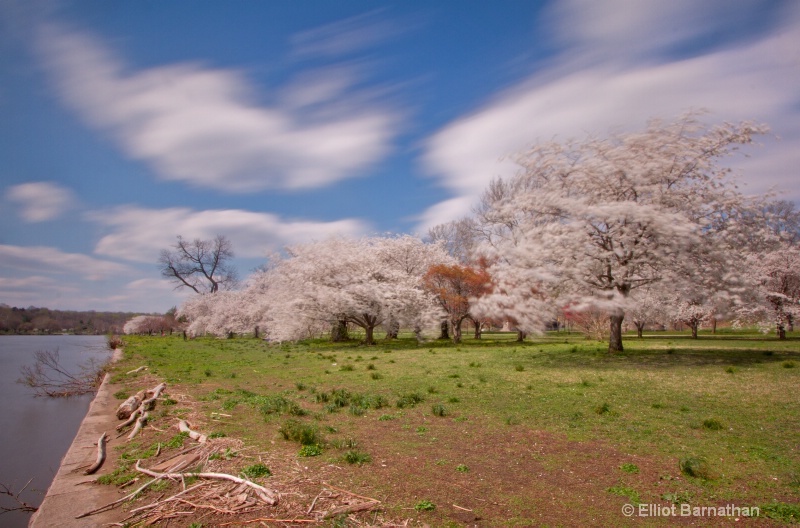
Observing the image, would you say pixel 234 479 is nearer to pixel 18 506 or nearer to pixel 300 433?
pixel 300 433

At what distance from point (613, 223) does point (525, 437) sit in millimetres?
8230

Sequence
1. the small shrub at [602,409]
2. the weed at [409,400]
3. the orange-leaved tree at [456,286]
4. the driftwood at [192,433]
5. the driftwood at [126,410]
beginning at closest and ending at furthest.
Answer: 1. the driftwood at [192,433]
2. the small shrub at [602,409]
3. the weed at [409,400]
4. the driftwood at [126,410]
5. the orange-leaved tree at [456,286]

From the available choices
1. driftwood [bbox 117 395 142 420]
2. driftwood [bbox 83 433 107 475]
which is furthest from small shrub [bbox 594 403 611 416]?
driftwood [bbox 117 395 142 420]

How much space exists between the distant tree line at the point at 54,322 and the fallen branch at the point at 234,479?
346ft

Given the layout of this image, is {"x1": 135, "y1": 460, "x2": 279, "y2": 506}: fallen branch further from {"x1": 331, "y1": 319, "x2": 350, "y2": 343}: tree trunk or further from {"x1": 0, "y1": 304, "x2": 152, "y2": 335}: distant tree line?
{"x1": 0, "y1": 304, "x2": 152, "y2": 335}: distant tree line

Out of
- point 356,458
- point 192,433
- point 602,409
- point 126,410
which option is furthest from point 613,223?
point 126,410

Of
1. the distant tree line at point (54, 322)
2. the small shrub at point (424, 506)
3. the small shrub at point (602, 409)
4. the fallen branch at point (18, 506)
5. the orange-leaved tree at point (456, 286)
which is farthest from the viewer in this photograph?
the distant tree line at point (54, 322)

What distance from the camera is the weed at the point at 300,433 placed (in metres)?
7.87

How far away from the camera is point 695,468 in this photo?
6.07 m

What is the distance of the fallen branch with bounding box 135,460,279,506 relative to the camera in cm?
571

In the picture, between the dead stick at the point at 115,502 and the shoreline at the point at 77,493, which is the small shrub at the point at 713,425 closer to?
the dead stick at the point at 115,502

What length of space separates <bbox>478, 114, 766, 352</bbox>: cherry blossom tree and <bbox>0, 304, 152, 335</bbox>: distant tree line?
342 ft

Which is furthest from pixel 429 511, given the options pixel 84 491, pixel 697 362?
pixel 697 362

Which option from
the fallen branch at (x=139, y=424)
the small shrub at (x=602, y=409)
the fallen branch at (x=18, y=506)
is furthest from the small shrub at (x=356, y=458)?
the fallen branch at (x=18, y=506)
